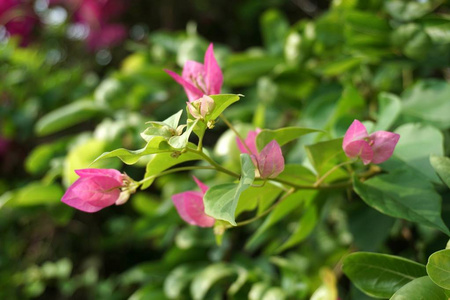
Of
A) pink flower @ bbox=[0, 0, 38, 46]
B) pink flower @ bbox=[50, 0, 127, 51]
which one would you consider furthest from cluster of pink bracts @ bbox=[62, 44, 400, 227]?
pink flower @ bbox=[0, 0, 38, 46]

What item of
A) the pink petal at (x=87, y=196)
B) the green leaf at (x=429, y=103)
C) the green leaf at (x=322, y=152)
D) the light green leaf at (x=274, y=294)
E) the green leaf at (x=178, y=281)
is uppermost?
the pink petal at (x=87, y=196)

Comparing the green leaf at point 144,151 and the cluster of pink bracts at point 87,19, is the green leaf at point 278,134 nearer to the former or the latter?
the green leaf at point 144,151

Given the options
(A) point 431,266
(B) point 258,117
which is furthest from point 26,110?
(A) point 431,266

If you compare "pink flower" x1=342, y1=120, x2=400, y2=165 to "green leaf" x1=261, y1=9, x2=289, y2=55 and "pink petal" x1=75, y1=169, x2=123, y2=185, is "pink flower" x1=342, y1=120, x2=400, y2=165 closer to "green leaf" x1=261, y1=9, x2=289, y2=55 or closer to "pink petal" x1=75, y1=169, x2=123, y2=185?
"pink petal" x1=75, y1=169, x2=123, y2=185

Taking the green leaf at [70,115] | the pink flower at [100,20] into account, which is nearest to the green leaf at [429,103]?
the green leaf at [70,115]

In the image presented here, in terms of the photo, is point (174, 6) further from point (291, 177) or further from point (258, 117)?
point (291, 177)

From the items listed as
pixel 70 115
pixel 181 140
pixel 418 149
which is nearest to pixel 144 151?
pixel 181 140
